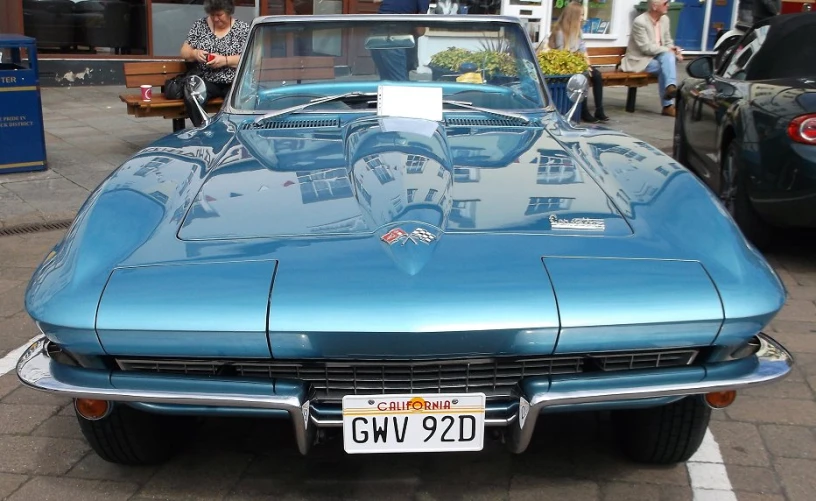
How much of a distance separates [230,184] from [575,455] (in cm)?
144

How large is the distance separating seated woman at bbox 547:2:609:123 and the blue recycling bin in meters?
5.30

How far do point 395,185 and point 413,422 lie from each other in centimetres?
79

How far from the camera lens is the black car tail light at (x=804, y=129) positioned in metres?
4.82

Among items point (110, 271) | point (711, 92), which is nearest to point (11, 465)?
point (110, 271)

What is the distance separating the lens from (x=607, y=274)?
96.3 inches

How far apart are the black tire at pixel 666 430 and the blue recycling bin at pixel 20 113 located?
5.84 m

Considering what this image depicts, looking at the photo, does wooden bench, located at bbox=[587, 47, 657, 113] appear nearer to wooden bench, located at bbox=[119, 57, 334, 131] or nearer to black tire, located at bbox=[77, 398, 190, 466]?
wooden bench, located at bbox=[119, 57, 334, 131]

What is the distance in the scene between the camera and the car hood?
2682mm

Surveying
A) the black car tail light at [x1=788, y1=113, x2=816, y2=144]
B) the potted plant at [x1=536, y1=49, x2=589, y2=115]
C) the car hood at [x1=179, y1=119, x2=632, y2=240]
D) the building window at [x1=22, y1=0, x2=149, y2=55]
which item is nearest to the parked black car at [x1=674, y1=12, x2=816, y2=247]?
the black car tail light at [x1=788, y1=113, x2=816, y2=144]

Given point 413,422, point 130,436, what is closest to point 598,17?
point 130,436

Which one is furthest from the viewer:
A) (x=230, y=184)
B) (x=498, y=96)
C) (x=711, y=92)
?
(x=711, y=92)

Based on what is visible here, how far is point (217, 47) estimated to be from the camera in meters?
7.91

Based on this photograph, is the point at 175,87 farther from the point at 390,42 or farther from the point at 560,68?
the point at 390,42

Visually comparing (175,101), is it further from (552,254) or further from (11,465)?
(552,254)
